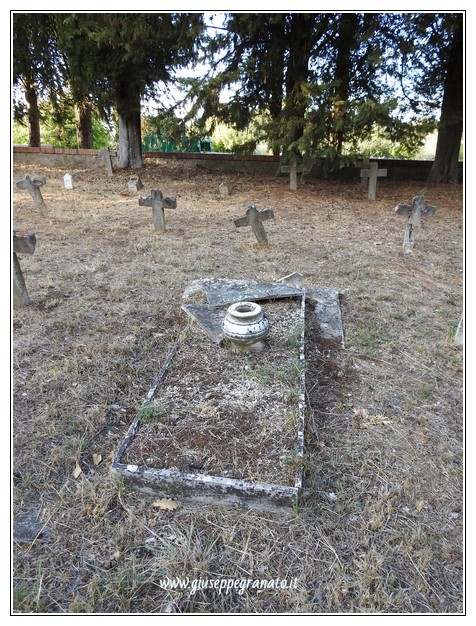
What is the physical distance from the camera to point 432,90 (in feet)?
35.0

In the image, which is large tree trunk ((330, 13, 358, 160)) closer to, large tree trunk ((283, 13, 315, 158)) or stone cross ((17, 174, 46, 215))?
large tree trunk ((283, 13, 315, 158))

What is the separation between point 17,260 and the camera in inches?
153

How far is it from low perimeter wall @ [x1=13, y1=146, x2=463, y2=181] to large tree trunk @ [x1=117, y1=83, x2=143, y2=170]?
52 centimetres

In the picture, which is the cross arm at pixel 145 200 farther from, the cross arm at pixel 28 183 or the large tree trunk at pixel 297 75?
the large tree trunk at pixel 297 75

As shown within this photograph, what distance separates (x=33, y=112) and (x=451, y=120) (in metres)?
12.9

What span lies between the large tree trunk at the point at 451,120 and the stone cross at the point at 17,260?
940 cm

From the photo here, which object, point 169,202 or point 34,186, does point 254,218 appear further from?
point 34,186

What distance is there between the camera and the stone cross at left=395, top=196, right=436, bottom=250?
5.52m

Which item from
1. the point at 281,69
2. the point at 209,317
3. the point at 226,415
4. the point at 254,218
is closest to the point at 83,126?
the point at 281,69

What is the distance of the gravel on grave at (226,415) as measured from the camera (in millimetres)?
2203

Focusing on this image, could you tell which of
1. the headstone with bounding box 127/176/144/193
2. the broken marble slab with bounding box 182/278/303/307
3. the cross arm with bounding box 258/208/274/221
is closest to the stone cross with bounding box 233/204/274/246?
the cross arm with bounding box 258/208/274/221

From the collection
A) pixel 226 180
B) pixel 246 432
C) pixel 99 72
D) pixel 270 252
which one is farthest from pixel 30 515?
pixel 99 72

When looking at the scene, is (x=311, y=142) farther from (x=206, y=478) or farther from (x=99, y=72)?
(x=206, y=478)

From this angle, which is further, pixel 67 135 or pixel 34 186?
pixel 67 135
